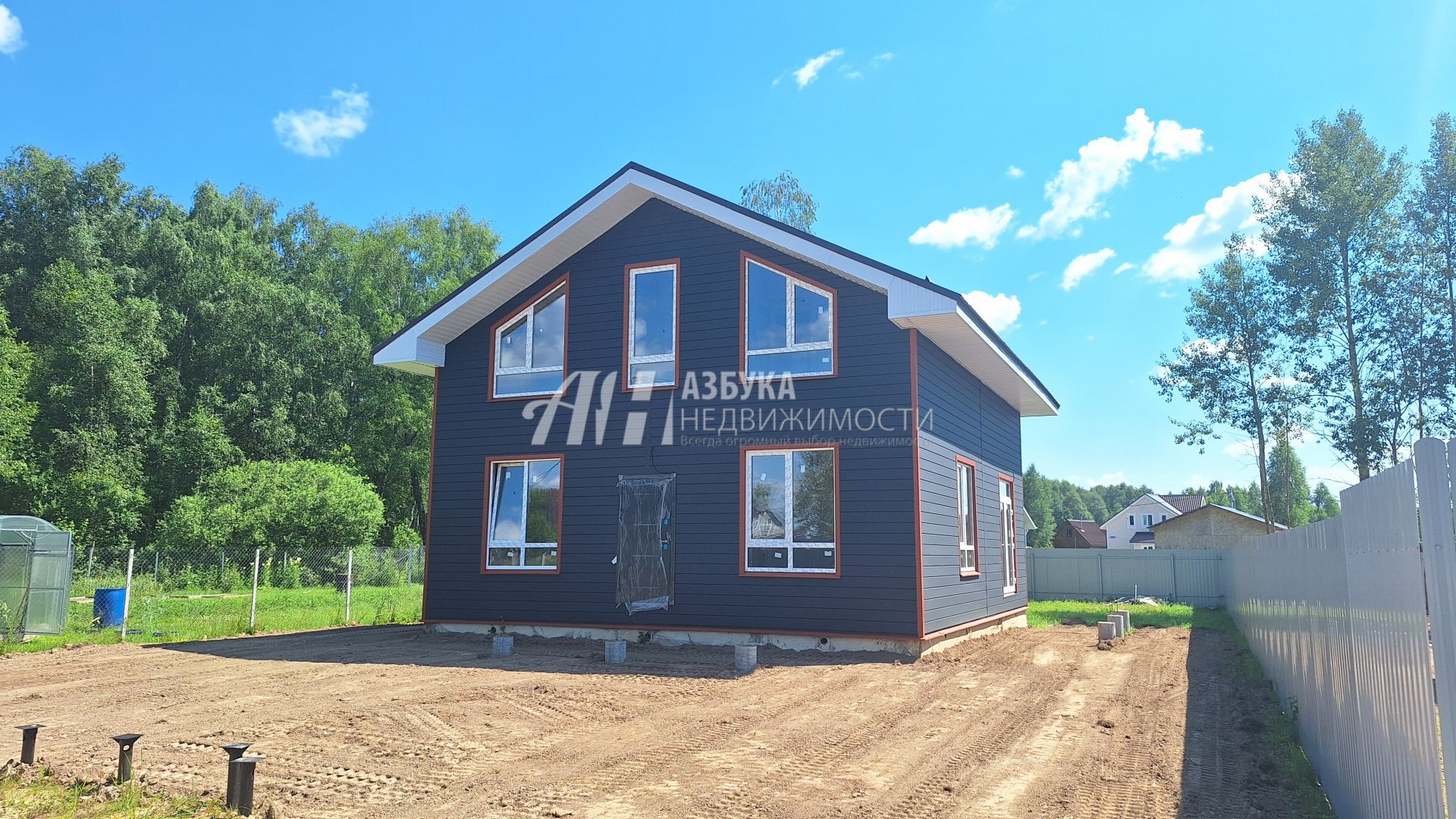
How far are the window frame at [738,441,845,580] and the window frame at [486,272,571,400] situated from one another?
3.48m

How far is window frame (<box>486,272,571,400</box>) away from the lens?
574 inches

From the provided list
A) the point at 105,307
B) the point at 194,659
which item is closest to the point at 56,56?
the point at 105,307

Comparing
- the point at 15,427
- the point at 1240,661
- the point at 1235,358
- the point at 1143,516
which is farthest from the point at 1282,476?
the point at 1143,516

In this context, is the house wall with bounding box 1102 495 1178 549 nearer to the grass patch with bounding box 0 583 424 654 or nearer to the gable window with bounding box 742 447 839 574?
the grass patch with bounding box 0 583 424 654

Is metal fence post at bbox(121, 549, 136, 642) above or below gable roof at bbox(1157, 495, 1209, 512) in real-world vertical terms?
below

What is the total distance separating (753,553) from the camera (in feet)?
42.3

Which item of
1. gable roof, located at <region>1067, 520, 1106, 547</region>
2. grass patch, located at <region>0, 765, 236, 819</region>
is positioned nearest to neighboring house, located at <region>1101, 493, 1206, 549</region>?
gable roof, located at <region>1067, 520, 1106, 547</region>

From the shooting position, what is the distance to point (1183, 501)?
264 feet

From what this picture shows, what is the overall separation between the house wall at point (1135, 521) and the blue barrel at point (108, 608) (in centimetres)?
8139

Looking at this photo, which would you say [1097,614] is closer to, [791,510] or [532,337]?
[791,510]

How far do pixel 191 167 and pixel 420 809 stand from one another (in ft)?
142

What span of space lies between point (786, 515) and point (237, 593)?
50.7ft

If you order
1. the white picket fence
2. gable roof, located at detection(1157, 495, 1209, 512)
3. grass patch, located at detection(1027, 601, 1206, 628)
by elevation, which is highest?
gable roof, located at detection(1157, 495, 1209, 512)

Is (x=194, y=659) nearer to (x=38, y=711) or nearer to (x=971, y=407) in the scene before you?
(x=38, y=711)
